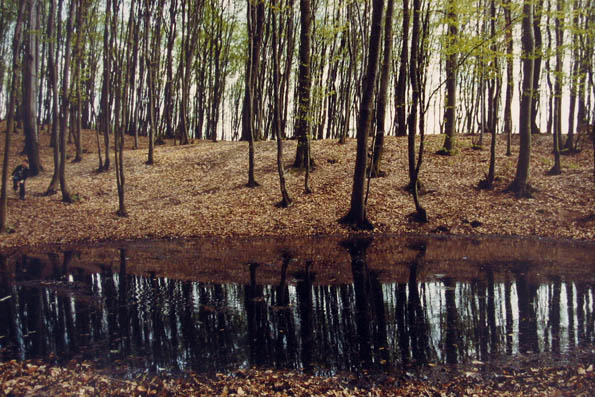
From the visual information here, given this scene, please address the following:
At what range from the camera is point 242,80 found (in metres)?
42.2

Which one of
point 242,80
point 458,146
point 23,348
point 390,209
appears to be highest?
point 242,80

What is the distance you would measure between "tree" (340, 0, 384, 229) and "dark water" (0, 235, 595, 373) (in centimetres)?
370

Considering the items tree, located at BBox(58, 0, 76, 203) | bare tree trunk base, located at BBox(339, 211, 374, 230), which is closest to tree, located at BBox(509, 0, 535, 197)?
bare tree trunk base, located at BBox(339, 211, 374, 230)

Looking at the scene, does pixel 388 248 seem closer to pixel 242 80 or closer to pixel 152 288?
pixel 152 288

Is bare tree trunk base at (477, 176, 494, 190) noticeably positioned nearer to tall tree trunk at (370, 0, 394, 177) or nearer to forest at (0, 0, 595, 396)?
forest at (0, 0, 595, 396)

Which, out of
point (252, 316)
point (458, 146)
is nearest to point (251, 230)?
point (252, 316)

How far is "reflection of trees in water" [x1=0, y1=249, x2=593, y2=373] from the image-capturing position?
5832 millimetres

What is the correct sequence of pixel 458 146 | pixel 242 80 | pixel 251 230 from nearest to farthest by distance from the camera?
pixel 251 230, pixel 458 146, pixel 242 80

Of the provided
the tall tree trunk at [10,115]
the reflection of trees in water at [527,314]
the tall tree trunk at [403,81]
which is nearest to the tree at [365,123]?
the tall tree trunk at [403,81]

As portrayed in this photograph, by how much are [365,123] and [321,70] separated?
16.6 meters

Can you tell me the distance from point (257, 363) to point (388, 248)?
25.2 ft

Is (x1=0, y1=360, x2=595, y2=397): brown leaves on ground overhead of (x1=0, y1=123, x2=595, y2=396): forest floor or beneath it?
beneath

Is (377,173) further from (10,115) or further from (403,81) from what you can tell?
(10,115)

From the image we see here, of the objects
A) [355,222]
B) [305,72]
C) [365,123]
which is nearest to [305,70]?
[305,72]
